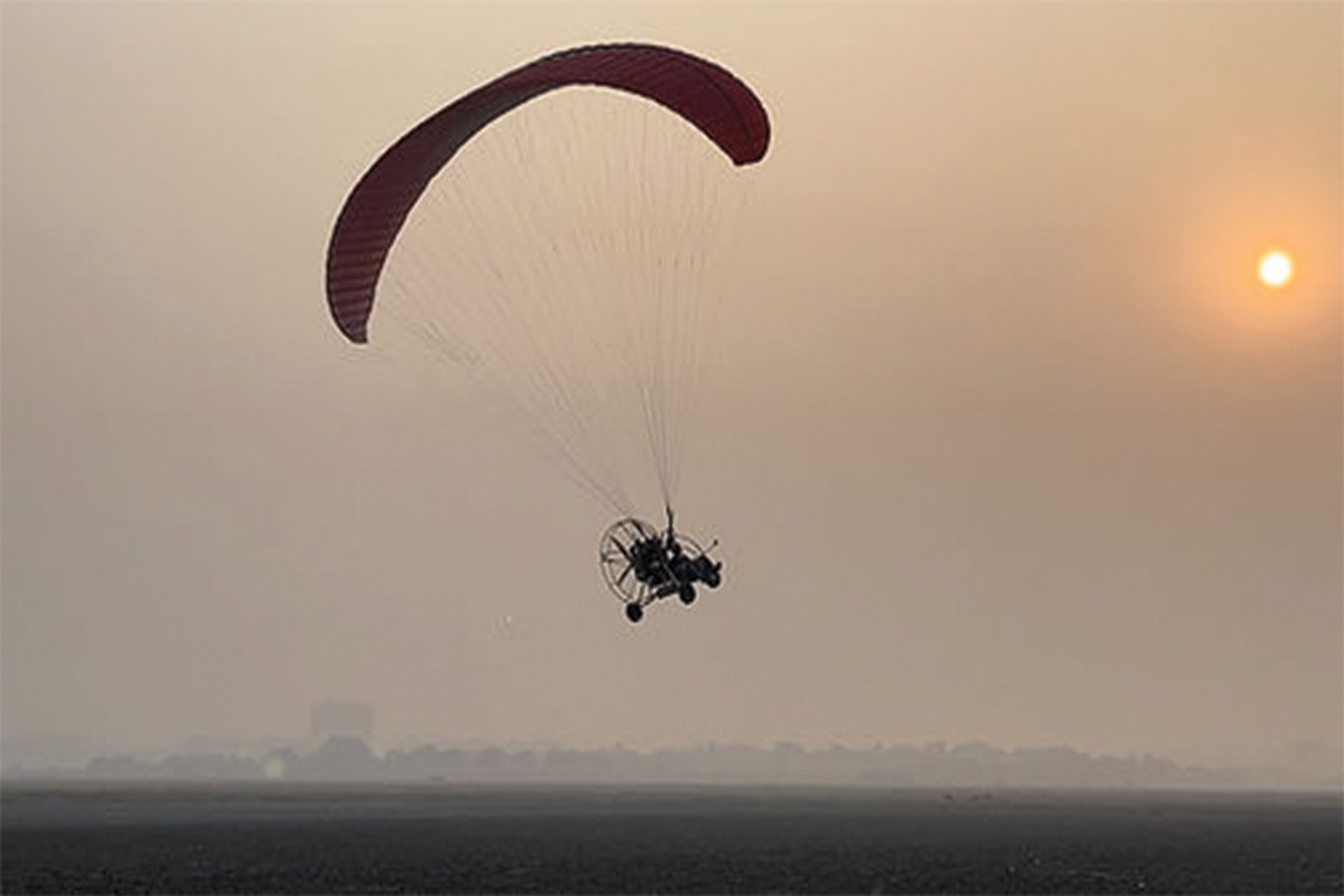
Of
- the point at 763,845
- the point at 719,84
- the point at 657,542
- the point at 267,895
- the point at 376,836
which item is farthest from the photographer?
the point at 376,836

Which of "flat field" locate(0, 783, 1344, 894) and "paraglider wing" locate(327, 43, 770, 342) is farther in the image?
"flat field" locate(0, 783, 1344, 894)

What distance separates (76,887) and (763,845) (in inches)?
2787

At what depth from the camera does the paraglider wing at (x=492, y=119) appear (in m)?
31.6

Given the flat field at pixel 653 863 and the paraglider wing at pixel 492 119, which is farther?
the flat field at pixel 653 863

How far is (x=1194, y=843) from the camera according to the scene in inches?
6683

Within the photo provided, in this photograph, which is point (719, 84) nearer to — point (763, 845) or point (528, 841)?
point (763, 845)

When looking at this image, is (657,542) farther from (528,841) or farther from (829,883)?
(528,841)

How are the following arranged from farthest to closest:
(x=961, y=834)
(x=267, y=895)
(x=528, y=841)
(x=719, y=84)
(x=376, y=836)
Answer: (x=961, y=834), (x=376, y=836), (x=528, y=841), (x=267, y=895), (x=719, y=84)

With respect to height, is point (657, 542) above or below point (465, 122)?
below

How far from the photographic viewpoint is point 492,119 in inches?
1304

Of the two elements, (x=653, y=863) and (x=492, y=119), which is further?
(x=653, y=863)

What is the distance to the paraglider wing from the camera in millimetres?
31578

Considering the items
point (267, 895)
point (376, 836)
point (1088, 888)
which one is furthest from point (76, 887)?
point (376, 836)

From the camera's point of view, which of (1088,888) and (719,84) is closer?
(719,84)
